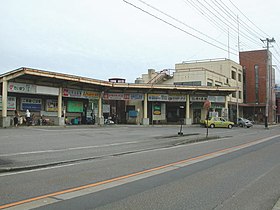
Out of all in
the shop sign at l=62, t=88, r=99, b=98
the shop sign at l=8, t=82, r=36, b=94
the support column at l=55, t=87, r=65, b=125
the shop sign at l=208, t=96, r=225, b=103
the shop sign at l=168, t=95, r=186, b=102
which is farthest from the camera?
the shop sign at l=208, t=96, r=225, b=103

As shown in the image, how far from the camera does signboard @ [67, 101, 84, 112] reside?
37756mm

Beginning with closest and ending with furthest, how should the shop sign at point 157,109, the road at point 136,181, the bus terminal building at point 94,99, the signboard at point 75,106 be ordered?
the road at point 136,181 → the bus terminal building at point 94,99 → the signboard at point 75,106 → the shop sign at point 157,109

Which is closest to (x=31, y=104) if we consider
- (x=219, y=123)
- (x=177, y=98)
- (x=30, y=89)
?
(x=30, y=89)

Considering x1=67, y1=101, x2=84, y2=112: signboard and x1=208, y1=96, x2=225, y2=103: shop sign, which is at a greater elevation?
x1=208, y1=96, x2=225, y2=103: shop sign

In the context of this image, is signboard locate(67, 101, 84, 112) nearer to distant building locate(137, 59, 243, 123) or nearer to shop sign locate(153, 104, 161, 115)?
shop sign locate(153, 104, 161, 115)

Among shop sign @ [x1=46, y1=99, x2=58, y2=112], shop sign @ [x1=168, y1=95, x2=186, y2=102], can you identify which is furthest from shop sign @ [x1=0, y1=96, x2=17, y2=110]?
shop sign @ [x1=168, y1=95, x2=186, y2=102]

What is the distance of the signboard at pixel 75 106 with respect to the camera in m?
37.8

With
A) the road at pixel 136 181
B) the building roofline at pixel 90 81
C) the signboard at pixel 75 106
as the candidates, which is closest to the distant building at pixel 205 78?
the building roofline at pixel 90 81

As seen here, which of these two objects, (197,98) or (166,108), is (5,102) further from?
(197,98)

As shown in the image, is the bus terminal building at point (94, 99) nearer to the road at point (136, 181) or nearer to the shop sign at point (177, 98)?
the shop sign at point (177, 98)

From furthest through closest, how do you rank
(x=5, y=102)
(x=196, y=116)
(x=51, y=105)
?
(x=196, y=116)
(x=51, y=105)
(x=5, y=102)

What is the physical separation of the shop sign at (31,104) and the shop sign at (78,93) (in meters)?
2.83

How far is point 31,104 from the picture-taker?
33.0 m

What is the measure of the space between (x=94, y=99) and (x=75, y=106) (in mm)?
3001
